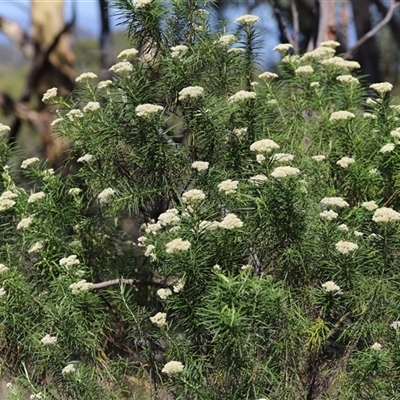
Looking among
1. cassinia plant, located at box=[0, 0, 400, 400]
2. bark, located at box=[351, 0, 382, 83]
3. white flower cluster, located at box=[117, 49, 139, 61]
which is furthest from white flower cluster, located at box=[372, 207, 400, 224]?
bark, located at box=[351, 0, 382, 83]

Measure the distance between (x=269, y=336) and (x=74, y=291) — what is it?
865 millimetres

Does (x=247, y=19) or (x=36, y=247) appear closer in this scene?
(x=36, y=247)

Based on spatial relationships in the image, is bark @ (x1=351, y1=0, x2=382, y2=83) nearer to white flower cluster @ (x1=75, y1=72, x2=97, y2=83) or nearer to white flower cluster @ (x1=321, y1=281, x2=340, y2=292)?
white flower cluster @ (x1=75, y1=72, x2=97, y2=83)

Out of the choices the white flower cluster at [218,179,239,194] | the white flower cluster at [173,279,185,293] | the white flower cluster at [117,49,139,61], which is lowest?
the white flower cluster at [173,279,185,293]

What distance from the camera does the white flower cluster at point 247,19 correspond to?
152 inches

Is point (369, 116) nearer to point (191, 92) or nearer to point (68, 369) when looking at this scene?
point (191, 92)

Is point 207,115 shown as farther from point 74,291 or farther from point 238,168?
point 74,291

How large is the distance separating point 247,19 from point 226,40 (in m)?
0.19

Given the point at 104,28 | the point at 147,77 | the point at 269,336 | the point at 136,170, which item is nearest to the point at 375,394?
the point at 269,336

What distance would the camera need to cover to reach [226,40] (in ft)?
12.4

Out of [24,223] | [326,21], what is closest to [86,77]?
[24,223]

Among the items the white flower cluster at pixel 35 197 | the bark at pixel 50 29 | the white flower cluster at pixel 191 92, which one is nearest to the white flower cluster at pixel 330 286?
the white flower cluster at pixel 191 92

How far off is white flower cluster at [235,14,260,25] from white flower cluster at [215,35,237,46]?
0.12 meters

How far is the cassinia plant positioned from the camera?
3.14m
